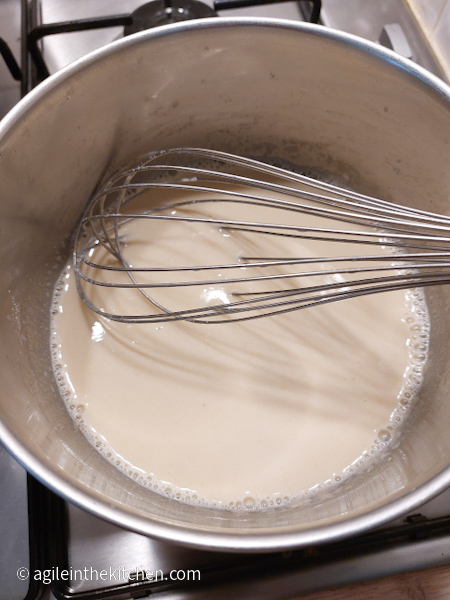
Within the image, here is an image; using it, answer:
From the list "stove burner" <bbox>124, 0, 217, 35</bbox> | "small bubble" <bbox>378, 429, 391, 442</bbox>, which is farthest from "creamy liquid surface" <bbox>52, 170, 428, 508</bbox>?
"stove burner" <bbox>124, 0, 217, 35</bbox>

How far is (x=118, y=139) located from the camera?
717mm

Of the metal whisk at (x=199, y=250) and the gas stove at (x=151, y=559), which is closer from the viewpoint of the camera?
the gas stove at (x=151, y=559)

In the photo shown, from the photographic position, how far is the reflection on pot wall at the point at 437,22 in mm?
685

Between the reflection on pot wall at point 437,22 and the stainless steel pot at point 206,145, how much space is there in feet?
0.45

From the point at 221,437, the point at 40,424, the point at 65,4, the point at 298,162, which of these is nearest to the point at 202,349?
the point at 221,437

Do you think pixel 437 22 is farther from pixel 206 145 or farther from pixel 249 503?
pixel 249 503

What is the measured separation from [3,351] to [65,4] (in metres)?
0.66

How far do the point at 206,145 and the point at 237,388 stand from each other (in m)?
0.41

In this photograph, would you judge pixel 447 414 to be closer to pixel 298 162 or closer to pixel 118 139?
pixel 298 162

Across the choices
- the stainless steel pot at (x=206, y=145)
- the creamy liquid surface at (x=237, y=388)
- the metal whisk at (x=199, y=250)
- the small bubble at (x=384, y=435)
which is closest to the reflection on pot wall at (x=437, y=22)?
the stainless steel pot at (x=206, y=145)

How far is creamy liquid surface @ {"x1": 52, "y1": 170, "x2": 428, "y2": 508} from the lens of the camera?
2.10 ft

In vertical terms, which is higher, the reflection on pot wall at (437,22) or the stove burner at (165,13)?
the stove burner at (165,13)

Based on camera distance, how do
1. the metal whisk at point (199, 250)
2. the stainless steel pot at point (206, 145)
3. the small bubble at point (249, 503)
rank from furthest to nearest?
the metal whisk at point (199, 250) < the small bubble at point (249, 503) < the stainless steel pot at point (206, 145)

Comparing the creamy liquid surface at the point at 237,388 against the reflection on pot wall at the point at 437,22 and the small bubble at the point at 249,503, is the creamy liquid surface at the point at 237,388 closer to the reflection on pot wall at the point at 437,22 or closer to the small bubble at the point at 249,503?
the small bubble at the point at 249,503
